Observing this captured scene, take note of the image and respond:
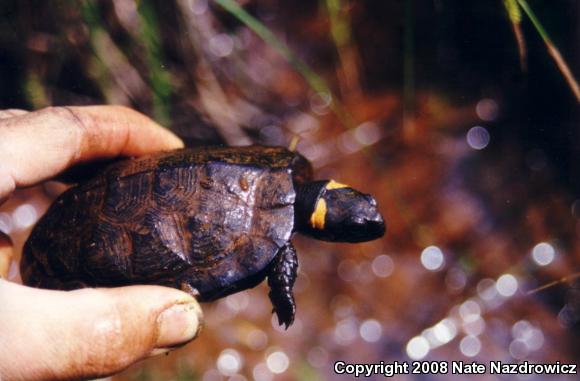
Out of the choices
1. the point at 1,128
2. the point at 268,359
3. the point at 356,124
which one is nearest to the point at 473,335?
the point at 268,359

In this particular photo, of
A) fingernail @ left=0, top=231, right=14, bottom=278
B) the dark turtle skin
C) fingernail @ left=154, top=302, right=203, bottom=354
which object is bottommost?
→ fingernail @ left=0, top=231, right=14, bottom=278

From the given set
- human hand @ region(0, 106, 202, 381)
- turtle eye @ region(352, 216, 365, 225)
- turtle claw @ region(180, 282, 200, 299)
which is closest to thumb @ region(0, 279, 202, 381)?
human hand @ region(0, 106, 202, 381)

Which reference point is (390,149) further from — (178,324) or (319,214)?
(178,324)

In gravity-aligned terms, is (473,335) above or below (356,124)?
below

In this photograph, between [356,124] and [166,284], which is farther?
[356,124]

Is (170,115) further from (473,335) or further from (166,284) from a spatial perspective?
(473,335)

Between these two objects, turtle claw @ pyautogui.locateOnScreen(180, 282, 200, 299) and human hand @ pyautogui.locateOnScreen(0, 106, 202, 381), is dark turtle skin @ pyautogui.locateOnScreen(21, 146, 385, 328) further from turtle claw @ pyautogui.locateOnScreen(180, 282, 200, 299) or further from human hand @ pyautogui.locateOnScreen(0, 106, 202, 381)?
human hand @ pyautogui.locateOnScreen(0, 106, 202, 381)

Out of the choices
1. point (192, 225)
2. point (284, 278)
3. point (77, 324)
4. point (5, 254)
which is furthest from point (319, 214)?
point (5, 254)
